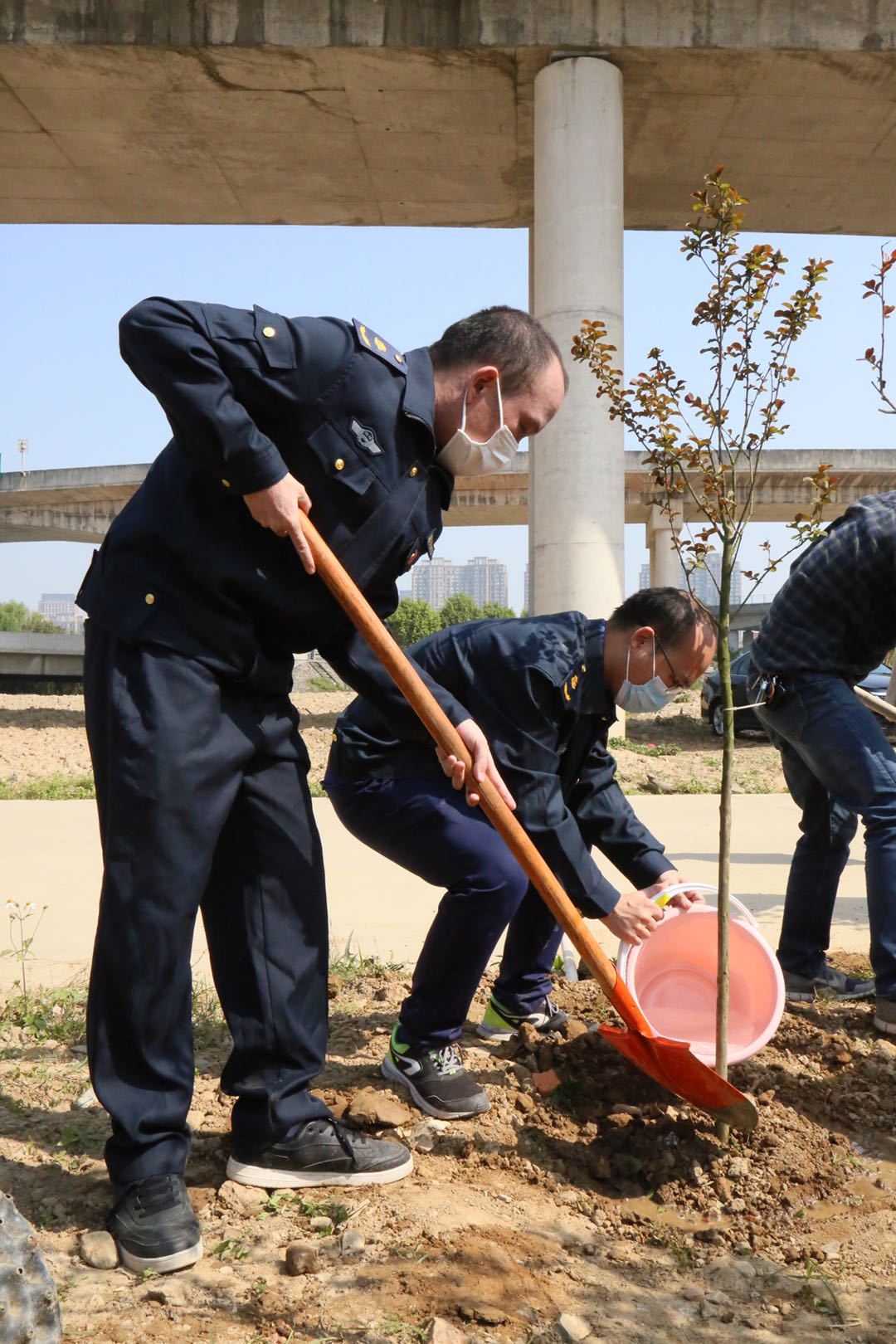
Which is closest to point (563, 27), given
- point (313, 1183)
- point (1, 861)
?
point (1, 861)

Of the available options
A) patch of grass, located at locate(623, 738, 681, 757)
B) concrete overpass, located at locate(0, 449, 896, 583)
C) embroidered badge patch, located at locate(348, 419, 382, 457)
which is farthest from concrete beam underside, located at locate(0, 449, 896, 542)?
embroidered badge patch, located at locate(348, 419, 382, 457)

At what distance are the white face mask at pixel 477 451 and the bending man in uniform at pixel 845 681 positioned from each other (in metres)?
1.40

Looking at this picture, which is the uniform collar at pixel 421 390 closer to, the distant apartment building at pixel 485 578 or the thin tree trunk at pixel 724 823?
the thin tree trunk at pixel 724 823

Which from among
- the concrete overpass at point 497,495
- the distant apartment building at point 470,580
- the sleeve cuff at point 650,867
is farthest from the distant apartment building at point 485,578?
the sleeve cuff at point 650,867

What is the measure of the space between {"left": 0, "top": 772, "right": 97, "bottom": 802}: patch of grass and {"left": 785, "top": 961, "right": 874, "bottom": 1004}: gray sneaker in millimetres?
6624

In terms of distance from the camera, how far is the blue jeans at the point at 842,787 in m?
3.65

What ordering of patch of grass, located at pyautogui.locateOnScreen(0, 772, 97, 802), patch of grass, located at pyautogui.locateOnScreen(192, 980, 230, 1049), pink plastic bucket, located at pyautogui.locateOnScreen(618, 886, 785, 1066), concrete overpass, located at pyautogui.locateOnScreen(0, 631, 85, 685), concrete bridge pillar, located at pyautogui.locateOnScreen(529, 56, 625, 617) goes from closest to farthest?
1. pink plastic bucket, located at pyautogui.locateOnScreen(618, 886, 785, 1066)
2. patch of grass, located at pyautogui.locateOnScreen(192, 980, 230, 1049)
3. patch of grass, located at pyautogui.locateOnScreen(0, 772, 97, 802)
4. concrete bridge pillar, located at pyautogui.locateOnScreen(529, 56, 625, 617)
5. concrete overpass, located at pyautogui.locateOnScreen(0, 631, 85, 685)

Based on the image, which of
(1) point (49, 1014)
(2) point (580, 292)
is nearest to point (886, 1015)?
(1) point (49, 1014)

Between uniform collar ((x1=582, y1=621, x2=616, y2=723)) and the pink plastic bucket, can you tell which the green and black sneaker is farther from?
uniform collar ((x1=582, y1=621, x2=616, y2=723))

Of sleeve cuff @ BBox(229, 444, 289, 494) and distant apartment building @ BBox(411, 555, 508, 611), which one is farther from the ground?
distant apartment building @ BBox(411, 555, 508, 611)

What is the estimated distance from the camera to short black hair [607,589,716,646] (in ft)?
10.4

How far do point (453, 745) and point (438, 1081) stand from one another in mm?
1029

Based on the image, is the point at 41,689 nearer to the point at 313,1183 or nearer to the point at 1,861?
the point at 1,861

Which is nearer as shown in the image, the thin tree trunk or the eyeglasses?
the thin tree trunk
